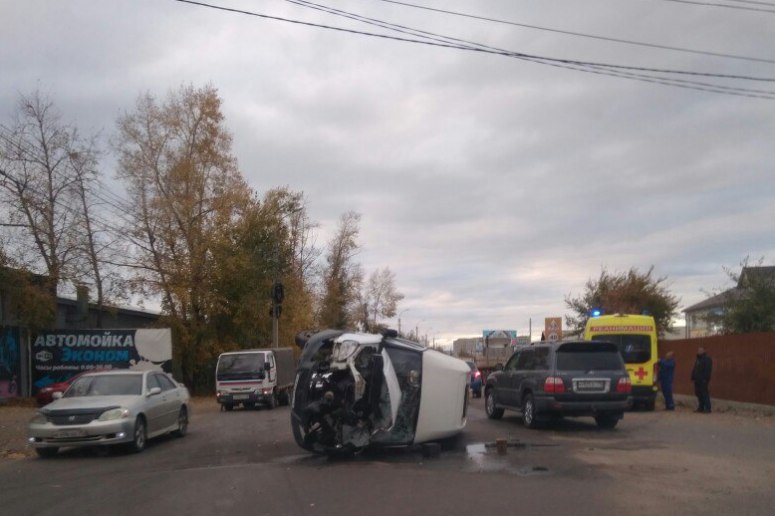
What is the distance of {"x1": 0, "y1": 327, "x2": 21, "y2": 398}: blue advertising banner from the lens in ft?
98.2

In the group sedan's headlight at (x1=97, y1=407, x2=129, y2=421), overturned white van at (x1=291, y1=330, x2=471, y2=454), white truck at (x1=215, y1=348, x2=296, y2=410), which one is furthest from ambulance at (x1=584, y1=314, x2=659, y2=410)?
sedan's headlight at (x1=97, y1=407, x2=129, y2=421)

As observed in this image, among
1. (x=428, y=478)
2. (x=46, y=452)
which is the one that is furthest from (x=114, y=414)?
(x=428, y=478)

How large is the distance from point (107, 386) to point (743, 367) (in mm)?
17167

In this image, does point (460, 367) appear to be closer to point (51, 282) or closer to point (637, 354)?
point (637, 354)

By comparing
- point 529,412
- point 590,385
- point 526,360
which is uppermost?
point 526,360

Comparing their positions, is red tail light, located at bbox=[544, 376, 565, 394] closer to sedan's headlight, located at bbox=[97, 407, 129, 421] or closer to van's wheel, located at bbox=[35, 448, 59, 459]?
sedan's headlight, located at bbox=[97, 407, 129, 421]

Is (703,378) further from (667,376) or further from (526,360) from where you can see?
(526,360)

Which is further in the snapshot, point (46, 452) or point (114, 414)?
point (46, 452)

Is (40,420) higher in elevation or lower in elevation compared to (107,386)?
lower

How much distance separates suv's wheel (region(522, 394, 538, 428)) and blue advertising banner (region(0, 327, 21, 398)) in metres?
21.3

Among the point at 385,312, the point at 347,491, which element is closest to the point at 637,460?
the point at 347,491

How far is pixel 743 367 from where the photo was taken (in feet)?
74.5

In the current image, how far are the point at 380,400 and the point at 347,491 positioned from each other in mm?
2878

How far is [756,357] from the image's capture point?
2183 cm
